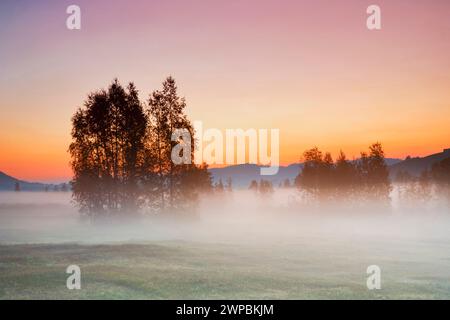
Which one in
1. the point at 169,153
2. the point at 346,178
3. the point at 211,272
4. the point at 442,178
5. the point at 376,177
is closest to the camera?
the point at 211,272

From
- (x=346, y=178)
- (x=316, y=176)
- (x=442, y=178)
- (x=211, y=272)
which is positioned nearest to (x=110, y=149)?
(x=211, y=272)

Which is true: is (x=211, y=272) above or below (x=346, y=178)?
below

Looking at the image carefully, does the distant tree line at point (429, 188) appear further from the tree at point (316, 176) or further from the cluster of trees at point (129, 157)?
the cluster of trees at point (129, 157)

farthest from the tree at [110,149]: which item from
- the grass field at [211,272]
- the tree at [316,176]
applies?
the tree at [316,176]

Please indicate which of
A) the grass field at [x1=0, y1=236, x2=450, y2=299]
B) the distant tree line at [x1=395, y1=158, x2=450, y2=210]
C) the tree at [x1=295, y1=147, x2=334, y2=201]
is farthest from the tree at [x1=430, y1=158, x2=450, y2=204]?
the grass field at [x1=0, y1=236, x2=450, y2=299]

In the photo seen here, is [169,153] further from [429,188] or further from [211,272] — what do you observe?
[429,188]

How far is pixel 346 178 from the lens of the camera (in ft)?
405

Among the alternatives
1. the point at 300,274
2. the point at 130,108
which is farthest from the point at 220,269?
the point at 130,108

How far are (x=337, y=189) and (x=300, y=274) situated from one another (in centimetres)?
8400

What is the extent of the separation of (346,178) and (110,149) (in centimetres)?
6792

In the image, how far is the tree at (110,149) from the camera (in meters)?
72.9

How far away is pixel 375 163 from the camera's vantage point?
388 feet

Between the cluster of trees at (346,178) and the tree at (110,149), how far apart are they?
5859 cm

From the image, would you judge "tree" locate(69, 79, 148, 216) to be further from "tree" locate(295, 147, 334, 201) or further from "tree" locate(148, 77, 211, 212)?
"tree" locate(295, 147, 334, 201)
